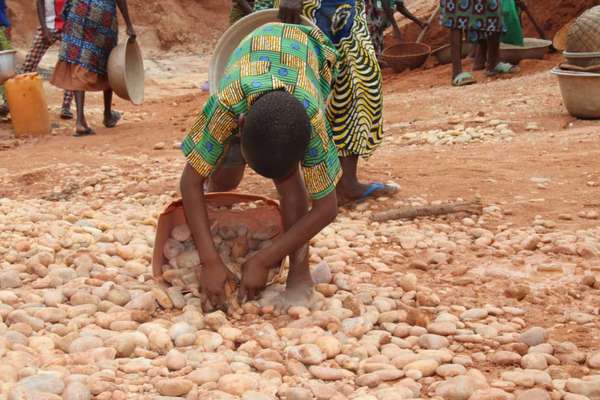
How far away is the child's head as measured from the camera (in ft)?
7.68

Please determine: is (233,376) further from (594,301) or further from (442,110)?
(442,110)

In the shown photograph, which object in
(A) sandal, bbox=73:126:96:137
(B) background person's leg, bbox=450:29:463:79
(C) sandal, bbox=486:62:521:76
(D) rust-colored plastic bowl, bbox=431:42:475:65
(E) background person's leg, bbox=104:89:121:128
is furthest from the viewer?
(D) rust-colored plastic bowl, bbox=431:42:475:65

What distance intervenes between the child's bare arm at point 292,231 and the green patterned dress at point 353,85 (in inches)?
44.4

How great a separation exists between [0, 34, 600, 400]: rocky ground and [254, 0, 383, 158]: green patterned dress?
0.34m

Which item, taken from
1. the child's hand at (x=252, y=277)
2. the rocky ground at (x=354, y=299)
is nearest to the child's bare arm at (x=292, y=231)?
the child's hand at (x=252, y=277)

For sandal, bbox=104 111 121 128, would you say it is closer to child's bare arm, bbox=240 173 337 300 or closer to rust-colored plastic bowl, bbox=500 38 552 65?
rust-colored plastic bowl, bbox=500 38 552 65

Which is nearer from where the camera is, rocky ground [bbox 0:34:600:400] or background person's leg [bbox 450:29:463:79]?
rocky ground [bbox 0:34:600:400]

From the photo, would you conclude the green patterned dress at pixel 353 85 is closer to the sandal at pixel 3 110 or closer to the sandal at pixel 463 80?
the sandal at pixel 463 80

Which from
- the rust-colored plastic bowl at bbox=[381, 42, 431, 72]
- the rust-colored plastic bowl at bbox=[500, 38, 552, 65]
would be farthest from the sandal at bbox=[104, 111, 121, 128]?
the rust-colored plastic bowl at bbox=[500, 38, 552, 65]

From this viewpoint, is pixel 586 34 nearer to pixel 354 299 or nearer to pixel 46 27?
pixel 354 299

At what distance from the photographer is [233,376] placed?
87.8 inches

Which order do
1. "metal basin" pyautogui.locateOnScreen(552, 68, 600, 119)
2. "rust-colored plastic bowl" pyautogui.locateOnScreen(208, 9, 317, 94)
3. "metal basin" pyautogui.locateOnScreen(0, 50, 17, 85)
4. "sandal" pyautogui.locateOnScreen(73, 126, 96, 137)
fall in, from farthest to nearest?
"metal basin" pyautogui.locateOnScreen(0, 50, 17, 85) → "sandal" pyautogui.locateOnScreen(73, 126, 96, 137) → "metal basin" pyautogui.locateOnScreen(552, 68, 600, 119) → "rust-colored plastic bowl" pyautogui.locateOnScreen(208, 9, 317, 94)

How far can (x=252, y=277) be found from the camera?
2.70 metres

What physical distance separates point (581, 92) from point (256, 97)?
12.1 feet
